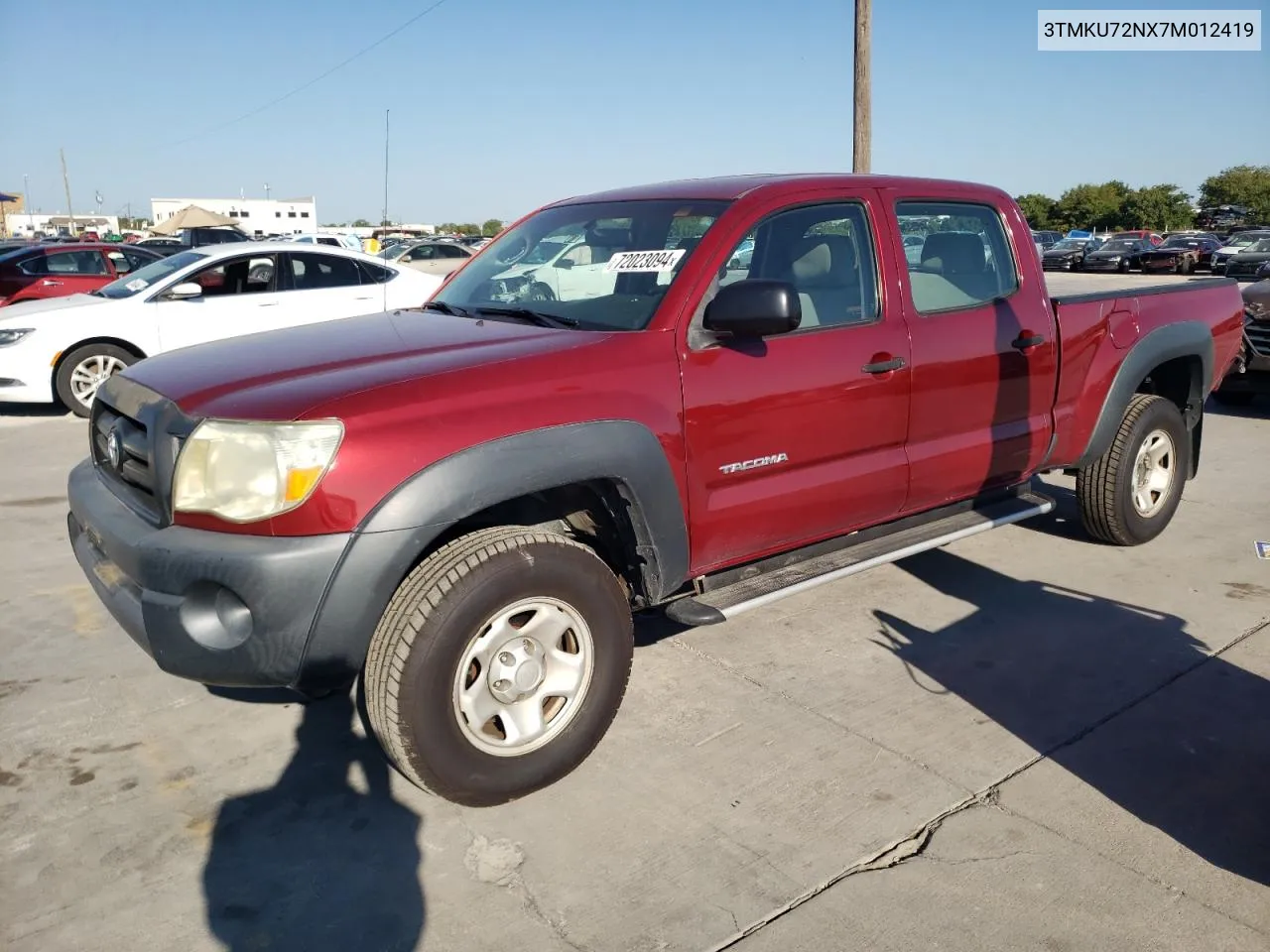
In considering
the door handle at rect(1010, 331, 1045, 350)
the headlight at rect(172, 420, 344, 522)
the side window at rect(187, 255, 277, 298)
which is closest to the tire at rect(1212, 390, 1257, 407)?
the door handle at rect(1010, 331, 1045, 350)

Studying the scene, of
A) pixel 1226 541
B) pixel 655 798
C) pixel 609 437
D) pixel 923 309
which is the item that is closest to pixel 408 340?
pixel 609 437

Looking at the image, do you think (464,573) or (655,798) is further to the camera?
(655,798)

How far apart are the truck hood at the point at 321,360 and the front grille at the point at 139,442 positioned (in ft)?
0.17

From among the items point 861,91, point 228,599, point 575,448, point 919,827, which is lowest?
point 919,827

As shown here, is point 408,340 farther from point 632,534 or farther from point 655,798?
point 655,798

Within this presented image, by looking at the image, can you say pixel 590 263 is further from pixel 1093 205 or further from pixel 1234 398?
pixel 1093 205

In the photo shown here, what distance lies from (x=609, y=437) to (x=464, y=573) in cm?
61

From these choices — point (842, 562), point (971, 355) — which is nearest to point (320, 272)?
point (971, 355)

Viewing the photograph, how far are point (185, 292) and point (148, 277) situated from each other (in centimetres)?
79

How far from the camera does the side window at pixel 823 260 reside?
12.3 ft

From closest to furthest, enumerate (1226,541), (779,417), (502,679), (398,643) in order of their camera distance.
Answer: (398,643) < (502,679) < (779,417) < (1226,541)

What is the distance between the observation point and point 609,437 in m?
3.04

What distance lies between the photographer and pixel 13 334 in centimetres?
895

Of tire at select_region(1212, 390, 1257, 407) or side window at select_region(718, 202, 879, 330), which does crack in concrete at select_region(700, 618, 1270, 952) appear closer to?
side window at select_region(718, 202, 879, 330)
